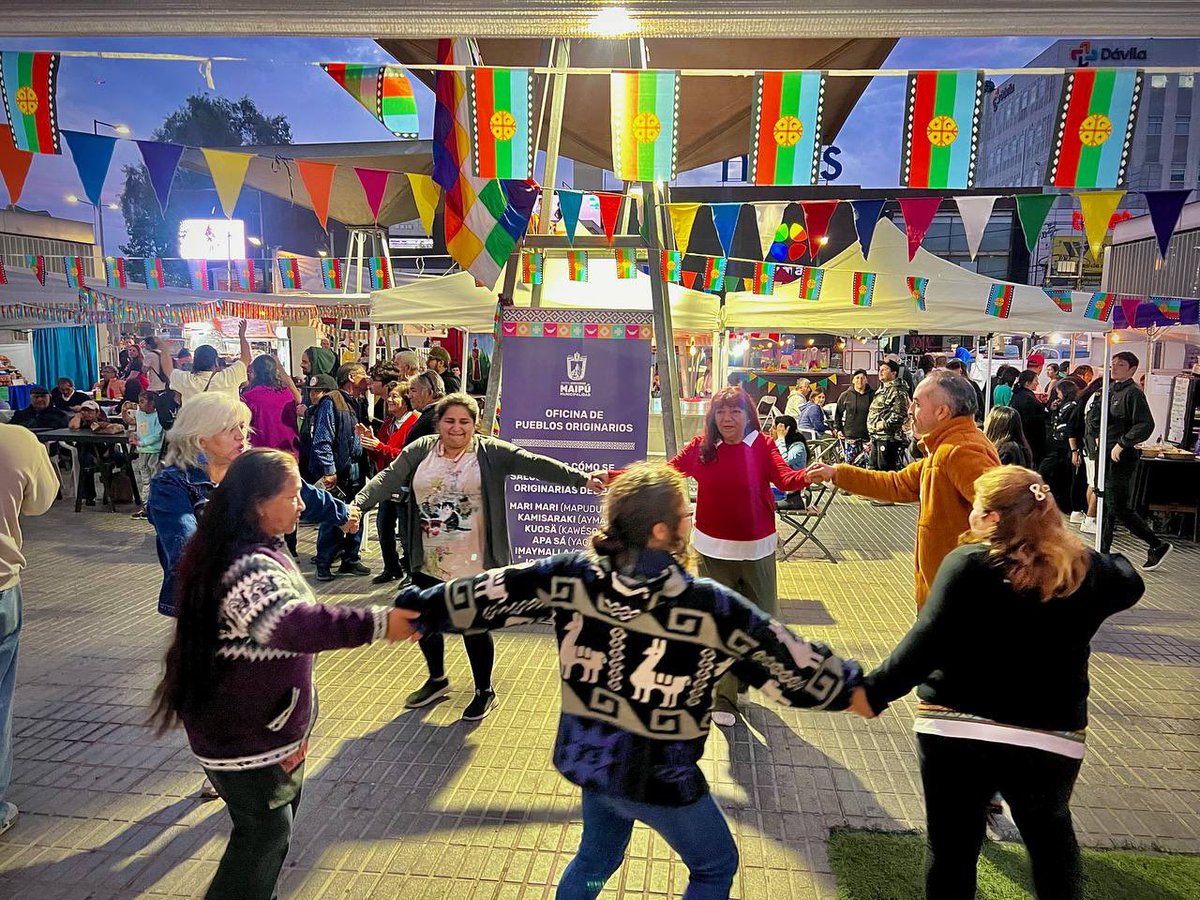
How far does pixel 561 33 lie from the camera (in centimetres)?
329

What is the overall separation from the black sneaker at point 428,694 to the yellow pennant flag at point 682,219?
4660mm

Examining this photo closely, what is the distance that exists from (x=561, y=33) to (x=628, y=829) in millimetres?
3117

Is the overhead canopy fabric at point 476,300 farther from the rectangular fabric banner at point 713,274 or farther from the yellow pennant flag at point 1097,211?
the yellow pennant flag at point 1097,211

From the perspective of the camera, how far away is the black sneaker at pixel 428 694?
15.2ft

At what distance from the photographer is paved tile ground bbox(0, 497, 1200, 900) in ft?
10.2

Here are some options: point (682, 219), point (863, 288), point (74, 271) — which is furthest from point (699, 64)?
point (74, 271)

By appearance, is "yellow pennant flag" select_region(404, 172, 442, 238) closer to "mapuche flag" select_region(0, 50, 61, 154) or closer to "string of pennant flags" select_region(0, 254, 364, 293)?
"mapuche flag" select_region(0, 50, 61, 154)

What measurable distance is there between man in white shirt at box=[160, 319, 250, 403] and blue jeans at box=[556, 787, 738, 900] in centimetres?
510

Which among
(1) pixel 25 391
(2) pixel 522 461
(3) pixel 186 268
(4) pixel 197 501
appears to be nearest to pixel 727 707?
(2) pixel 522 461

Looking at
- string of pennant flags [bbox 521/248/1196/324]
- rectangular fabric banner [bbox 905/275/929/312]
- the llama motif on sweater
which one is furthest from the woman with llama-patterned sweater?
rectangular fabric banner [bbox 905/275/929/312]

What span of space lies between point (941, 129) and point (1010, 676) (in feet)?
12.2

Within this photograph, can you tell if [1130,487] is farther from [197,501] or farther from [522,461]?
[197,501]

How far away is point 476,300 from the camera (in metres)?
9.45

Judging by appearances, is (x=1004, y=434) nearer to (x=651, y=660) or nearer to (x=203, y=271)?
(x=651, y=660)
